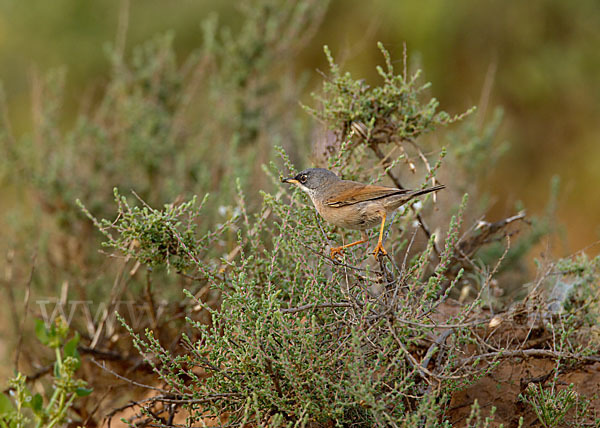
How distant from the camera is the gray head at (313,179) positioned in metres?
3.12

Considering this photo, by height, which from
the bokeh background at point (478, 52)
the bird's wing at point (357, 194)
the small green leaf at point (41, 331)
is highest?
the bokeh background at point (478, 52)

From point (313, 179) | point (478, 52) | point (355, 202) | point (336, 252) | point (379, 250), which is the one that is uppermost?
point (478, 52)

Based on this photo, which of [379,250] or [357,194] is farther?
[357,194]

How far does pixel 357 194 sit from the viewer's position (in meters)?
2.97

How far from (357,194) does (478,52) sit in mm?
7903

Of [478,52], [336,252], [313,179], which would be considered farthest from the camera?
[478,52]

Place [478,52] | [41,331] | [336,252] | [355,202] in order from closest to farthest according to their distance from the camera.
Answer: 1. [41,331]
2. [355,202]
3. [336,252]
4. [478,52]

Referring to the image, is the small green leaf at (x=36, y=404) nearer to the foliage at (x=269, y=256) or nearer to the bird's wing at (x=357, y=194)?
the foliage at (x=269, y=256)

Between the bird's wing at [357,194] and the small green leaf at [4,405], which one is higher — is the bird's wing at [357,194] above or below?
above

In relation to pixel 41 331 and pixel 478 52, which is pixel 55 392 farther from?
pixel 478 52

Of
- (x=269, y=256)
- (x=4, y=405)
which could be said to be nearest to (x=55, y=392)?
(x=4, y=405)

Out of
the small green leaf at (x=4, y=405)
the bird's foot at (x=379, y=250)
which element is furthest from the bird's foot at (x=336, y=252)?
the small green leaf at (x=4, y=405)

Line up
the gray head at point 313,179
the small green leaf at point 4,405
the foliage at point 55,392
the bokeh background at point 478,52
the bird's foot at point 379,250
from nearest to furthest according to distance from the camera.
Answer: the foliage at point 55,392 → the small green leaf at point 4,405 → the bird's foot at point 379,250 → the gray head at point 313,179 → the bokeh background at point 478,52

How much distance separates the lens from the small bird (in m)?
2.83
